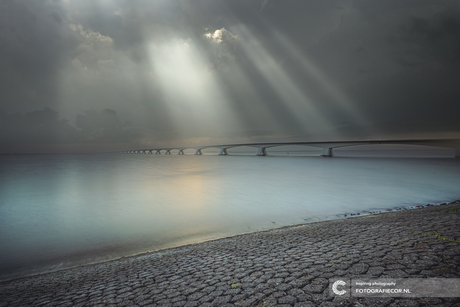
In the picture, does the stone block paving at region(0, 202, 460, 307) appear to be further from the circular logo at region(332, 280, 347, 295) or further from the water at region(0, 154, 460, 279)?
the water at region(0, 154, 460, 279)

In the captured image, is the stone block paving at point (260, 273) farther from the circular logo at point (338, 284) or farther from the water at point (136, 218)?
the water at point (136, 218)

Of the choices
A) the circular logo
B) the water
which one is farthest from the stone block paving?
the water

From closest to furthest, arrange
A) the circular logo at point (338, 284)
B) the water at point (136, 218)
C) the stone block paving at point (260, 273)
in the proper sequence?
1. the circular logo at point (338, 284)
2. the stone block paving at point (260, 273)
3. the water at point (136, 218)

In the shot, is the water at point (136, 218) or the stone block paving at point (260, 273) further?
the water at point (136, 218)

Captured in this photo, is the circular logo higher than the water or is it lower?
higher

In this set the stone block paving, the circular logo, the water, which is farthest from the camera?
the water

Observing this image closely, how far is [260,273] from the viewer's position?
4.12 meters

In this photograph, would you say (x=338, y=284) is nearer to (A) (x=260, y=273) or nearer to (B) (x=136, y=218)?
(A) (x=260, y=273)

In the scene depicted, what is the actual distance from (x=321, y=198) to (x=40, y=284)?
50.6ft

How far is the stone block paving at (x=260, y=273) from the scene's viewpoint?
11.2 ft

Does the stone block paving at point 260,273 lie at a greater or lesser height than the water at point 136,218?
greater

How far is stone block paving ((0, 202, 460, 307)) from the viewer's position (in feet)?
11.2

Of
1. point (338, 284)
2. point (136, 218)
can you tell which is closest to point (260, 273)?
point (338, 284)

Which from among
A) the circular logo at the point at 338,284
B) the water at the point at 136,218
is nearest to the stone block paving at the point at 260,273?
the circular logo at the point at 338,284
